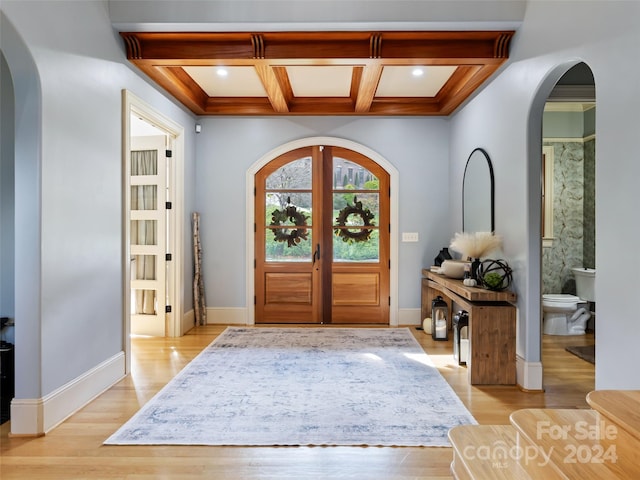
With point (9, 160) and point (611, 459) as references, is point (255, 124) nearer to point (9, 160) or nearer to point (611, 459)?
point (9, 160)

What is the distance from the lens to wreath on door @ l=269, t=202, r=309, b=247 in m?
5.29

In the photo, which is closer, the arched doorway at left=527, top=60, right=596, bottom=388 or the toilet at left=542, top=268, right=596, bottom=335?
the toilet at left=542, top=268, right=596, bottom=335

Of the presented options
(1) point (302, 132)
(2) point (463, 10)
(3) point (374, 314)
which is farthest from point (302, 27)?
(3) point (374, 314)

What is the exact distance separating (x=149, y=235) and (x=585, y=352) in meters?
4.75

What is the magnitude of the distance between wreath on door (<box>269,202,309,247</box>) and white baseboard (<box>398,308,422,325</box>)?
1583 mm

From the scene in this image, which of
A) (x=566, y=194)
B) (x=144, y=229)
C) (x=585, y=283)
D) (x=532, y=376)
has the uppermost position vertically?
(x=566, y=194)

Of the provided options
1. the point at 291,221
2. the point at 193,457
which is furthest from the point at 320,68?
the point at 193,457

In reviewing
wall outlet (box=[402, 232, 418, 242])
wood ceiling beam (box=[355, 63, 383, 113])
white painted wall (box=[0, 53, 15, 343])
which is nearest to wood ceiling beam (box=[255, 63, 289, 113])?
wood ceiling beam (box=[355, 63, 383, 113])

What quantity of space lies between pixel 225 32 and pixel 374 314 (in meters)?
3.62

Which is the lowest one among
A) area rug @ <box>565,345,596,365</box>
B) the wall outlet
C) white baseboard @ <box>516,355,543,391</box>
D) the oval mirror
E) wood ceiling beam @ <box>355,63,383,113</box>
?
area rug @ <box>565,345,596,365</box>

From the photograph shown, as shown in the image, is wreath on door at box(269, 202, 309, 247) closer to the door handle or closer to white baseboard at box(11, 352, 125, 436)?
the door handle

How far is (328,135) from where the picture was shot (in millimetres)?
5262

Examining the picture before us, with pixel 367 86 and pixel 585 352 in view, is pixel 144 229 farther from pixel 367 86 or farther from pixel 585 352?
pixel 585 352

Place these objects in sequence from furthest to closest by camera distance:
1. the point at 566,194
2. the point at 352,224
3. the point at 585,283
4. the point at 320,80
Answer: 1. the point at 352,224
2. the point at 566,194
3. the point at 585,283
4. the point at 320,80
